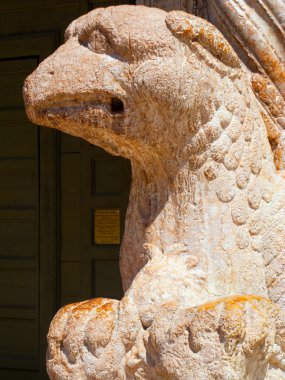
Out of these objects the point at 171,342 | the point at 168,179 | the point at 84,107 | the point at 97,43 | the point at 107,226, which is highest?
the point at 97,43

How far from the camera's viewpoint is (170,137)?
1401mm

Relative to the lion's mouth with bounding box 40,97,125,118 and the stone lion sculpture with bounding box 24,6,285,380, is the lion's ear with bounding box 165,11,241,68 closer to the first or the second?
the stone lion sculpture with bounding box 24,6,285,380

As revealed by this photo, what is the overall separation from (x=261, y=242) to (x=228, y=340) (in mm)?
282

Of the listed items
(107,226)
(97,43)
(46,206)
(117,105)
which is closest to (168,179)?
(117,105)

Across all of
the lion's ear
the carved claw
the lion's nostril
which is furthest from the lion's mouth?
the carved claw

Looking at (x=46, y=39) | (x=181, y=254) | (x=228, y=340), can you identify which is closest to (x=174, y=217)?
(x=181, y=254)

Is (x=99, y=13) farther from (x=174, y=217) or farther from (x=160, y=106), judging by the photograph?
(x=174, y=217)

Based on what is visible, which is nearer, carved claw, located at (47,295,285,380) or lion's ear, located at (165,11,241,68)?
carved claw, located at (47,295,285,380)

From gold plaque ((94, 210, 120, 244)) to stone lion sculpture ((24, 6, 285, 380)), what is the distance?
75.2 inches

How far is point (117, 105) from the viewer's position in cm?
140

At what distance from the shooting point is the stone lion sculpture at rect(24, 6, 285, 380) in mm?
1312

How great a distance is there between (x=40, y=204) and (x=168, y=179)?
2.17 meters

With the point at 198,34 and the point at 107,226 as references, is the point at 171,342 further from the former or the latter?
the point at 107,226

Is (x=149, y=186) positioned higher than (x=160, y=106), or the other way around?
(x=160, y=106)
